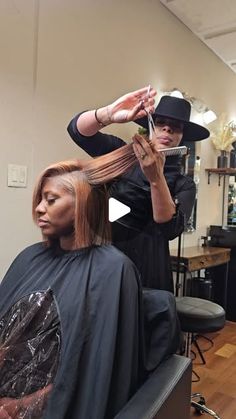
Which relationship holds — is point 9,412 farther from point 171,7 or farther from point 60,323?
point 171,7

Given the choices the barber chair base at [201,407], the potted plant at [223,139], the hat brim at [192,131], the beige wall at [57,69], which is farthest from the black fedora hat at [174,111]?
the potted plant at [223,139]

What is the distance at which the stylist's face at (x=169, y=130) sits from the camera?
1427mm

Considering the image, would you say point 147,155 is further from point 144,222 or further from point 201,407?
point 201,407

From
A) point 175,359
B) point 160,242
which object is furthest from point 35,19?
point 175,359

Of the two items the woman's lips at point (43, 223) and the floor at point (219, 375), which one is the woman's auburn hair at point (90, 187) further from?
the floor at point (219, 375)

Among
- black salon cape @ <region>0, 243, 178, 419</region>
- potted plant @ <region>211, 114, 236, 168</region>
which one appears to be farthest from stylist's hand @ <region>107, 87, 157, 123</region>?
potted plant @ <region>211, 114, 236, 168</region>

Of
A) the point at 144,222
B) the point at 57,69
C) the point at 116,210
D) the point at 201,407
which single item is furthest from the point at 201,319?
the point at 57,69

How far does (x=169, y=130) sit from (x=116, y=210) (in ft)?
1.54

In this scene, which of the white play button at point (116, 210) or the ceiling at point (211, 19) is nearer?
the white play button at point (116, 210)

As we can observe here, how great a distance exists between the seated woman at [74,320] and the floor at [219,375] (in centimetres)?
124

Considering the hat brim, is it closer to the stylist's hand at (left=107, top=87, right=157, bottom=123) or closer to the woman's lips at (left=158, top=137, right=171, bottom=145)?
the woman's lips at (left=158, top=137, right=171, bottom=145)

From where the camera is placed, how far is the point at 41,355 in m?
0.95

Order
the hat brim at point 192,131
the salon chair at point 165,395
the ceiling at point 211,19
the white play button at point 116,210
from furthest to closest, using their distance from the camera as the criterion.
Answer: the ceiling at point 211,19, the hat brim at point 192,131, the white play button at point 116,210, the salon chair at point 165,395

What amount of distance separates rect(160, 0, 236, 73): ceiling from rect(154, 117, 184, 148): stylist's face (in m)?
1.75
